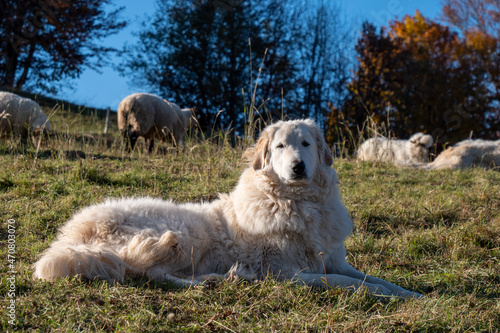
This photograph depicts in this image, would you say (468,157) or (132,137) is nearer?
(468,157)

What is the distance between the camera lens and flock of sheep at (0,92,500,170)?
32.4 ft

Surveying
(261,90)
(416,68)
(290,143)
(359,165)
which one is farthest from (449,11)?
(290,143)

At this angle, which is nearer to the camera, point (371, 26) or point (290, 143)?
point (290, 143)

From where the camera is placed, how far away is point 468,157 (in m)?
10.5

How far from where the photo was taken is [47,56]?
920 inches

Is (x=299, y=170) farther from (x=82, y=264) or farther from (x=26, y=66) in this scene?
(x=26, y=66)

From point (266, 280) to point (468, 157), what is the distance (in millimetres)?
9022

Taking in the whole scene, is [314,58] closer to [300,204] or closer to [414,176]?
[414,176]

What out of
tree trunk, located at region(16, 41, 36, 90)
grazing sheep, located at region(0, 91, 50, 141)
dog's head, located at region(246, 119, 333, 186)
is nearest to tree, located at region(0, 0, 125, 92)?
tree trunk, located at region(16, 41, 36, 90)

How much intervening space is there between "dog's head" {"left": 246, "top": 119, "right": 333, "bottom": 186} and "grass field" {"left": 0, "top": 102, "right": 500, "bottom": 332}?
38.6 inches

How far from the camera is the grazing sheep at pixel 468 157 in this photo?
408 inches

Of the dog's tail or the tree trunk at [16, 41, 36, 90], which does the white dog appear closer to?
the dog's tail

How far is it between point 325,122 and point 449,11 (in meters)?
11.6

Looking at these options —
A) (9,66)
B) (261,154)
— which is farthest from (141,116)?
(9,66)
